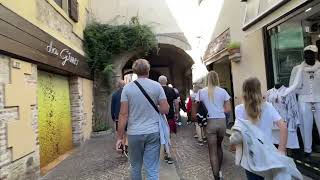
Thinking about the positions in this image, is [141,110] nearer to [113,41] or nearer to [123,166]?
[123,166]

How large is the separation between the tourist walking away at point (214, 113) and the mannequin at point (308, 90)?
117cm

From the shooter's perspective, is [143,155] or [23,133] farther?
[23,133]

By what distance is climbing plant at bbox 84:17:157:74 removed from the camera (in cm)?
1350

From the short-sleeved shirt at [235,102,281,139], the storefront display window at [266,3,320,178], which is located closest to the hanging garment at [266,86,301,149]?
the storefront display window at [266,3,320,178]

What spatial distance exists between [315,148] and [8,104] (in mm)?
4679

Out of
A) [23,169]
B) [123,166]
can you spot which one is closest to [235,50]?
[123,166]

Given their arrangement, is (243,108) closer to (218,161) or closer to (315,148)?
(218,161)

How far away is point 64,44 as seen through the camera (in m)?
9.69

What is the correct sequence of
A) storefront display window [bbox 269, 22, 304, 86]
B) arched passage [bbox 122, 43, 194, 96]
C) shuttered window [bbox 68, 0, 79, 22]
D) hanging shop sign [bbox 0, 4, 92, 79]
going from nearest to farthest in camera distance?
hanging shop sign [bbox 0, 4, 92, 79]
storefront display window [bbox 269, 22, 304, 86]
shuttered window [bbox 68, 0, 79, 22]
arched passage [bbox 122, 43, 194, 96]

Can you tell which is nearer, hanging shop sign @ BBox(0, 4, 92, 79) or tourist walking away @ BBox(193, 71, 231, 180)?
tourist walking away @ BBox(193, 71, 231, 180)

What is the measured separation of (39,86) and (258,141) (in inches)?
241

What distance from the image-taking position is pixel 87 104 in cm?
1290

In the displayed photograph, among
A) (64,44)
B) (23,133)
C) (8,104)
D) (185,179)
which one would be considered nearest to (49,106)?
(64,44)

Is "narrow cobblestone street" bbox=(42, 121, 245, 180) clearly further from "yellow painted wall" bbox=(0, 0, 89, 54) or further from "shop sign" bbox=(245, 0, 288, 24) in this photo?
"yellow painted wall" bbox=(0, 0, 89, 54)
